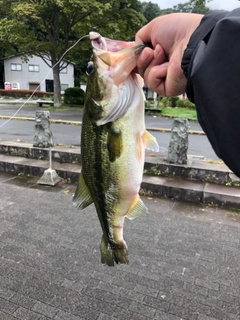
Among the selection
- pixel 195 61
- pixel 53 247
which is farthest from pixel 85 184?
pixel 53 247

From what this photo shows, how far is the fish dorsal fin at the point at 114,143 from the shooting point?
1.53 meters

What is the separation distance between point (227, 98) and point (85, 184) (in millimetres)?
1134

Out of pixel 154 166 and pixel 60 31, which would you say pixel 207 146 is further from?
pixel 60 31

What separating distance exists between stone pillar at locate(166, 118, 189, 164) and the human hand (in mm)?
4702

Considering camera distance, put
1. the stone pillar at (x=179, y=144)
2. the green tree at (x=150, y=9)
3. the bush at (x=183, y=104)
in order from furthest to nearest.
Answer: the green tree at (x=150, y=9) → the bush at (x=183, y=104) → the stone pillar at (x=179, y=144)

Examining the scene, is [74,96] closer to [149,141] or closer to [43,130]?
[43,130]

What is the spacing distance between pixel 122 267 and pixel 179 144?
11.2 ft

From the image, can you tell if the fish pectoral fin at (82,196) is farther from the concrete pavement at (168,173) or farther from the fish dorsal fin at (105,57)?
the concrete pavement at (168,173)

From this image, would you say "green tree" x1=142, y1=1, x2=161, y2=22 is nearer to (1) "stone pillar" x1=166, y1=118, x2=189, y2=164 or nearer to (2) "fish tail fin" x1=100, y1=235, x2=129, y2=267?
(1) "stone pillar" x1=166, y1=118, x2=189, y2=164

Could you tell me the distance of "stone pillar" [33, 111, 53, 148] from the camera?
7.33 metres

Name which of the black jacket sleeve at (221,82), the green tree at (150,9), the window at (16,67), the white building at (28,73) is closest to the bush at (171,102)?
the green tree at (150,9)

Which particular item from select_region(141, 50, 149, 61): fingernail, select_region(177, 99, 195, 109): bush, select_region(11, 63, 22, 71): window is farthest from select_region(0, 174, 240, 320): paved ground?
select_region(11, 63, 22, 71): window

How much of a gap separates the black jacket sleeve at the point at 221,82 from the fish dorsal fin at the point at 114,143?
21.8 inches

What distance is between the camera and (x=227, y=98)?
926 millimetres
